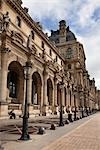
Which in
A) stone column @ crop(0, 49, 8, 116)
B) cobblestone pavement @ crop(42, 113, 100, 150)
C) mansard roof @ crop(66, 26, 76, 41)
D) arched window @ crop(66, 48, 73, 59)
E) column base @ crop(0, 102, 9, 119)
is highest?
mansard roof @ crop(66, 26, 76, 41)

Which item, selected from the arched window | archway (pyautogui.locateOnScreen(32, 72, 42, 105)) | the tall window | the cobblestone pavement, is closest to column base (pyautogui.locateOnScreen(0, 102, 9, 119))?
the tall window

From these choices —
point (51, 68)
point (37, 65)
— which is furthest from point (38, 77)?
point (51, 68)

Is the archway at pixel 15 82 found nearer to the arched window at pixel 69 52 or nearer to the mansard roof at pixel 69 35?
the arched window at pixel 69 52

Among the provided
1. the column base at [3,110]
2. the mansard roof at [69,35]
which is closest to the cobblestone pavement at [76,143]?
the column base at [3,110]

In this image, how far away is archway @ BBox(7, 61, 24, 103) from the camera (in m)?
32.5

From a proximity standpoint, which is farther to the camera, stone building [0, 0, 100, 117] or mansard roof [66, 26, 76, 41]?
mansard roof [66, 26, 76, 41]

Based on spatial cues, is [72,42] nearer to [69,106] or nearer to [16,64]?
[69,106]

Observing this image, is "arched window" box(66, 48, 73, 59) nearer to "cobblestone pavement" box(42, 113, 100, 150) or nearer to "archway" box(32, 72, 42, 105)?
"archway" box(32, 72, 42, 105)

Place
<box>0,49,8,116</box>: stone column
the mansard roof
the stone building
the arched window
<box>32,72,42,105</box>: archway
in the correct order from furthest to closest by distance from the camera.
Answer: the mansard roof, the arched window, <box>32,72,42,105</box>: archway, the stone building, <box>0,49,8,116</box>: stone column

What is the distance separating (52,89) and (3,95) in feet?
70.0

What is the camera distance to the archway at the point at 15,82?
107ft

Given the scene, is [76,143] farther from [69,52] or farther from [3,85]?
[69,52]

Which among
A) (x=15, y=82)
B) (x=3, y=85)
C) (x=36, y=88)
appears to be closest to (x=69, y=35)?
(x=36, y=88)

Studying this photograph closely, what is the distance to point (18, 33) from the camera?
130 ft
